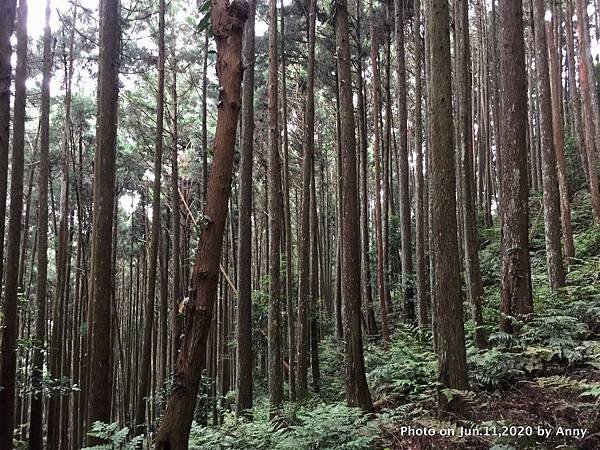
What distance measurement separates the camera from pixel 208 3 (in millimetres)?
3424

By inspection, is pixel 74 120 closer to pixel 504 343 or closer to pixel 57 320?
pixel 57 320

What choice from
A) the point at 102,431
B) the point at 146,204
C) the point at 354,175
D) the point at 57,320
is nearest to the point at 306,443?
the point at 102,431

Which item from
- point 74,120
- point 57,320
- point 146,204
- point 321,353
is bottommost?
point 321,353

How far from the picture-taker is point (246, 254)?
362 inches

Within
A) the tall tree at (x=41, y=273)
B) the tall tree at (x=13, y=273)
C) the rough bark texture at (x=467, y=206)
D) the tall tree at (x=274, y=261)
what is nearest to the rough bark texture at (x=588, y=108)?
the rough bark texture at (x=467, y=206)

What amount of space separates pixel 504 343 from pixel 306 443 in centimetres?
335

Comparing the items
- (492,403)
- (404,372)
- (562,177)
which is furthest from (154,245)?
(562,177)

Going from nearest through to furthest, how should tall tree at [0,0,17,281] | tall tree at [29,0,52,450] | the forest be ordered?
the forest < tall tree at [0,0,17,281] < tall tree at [29,0,52,450]

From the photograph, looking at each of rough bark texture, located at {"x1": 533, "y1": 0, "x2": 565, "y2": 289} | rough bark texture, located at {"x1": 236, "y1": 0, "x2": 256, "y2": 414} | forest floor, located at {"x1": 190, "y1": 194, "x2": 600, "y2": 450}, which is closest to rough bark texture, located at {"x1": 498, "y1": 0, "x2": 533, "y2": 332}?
forest floor, located at {"x1": 190, "y1": 194, "x2": 600, "y2": 450}

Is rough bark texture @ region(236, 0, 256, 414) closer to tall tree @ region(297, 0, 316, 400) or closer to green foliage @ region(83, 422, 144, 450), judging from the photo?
tall tree @ region(297, 0, 316, 400)

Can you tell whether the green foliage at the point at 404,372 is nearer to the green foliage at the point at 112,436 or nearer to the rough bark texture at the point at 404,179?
the green foliage at the point at 112,436

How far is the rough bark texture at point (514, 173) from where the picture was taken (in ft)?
23.7

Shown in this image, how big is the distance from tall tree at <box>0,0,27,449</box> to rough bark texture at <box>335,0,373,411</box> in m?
4.82

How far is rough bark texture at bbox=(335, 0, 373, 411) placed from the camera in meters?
6.34
